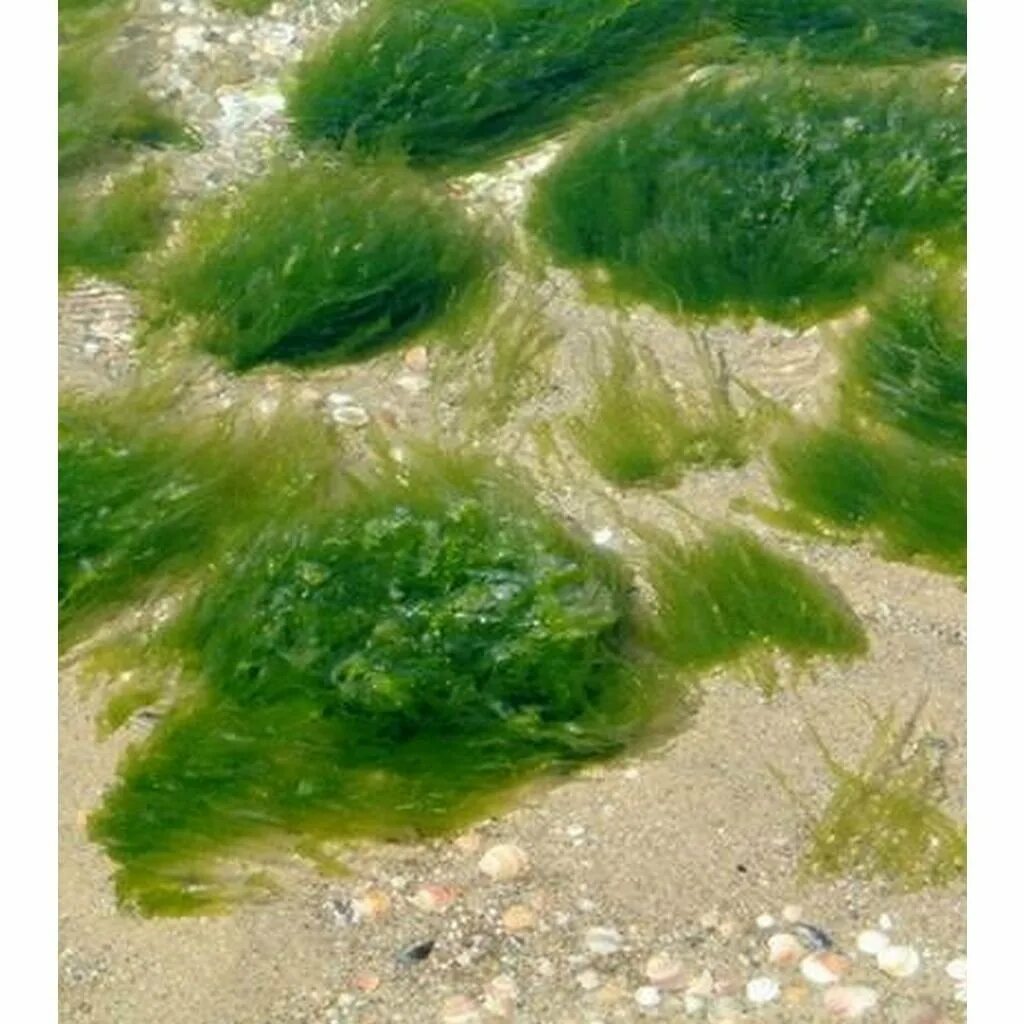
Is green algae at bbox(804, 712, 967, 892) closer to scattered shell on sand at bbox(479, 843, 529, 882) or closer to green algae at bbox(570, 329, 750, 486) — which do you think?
scattered shell on sand at bbox(479, 843, 529, 882)

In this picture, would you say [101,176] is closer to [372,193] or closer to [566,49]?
[372,193]

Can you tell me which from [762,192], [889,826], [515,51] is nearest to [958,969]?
[889,826]

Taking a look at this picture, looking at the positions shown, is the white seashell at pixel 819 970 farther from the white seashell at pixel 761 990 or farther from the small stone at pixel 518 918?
the small stone at pixel 518 918

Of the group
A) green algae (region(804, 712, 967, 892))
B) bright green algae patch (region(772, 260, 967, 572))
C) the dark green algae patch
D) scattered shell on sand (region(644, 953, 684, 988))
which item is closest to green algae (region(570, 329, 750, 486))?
bright green algae patch (region(772, 260, 967, 572))

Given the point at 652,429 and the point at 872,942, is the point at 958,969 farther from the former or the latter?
the point at 652,429

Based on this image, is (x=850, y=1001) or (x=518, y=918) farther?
(x=518, y=918)

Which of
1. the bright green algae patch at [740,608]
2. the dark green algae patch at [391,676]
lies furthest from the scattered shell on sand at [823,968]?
the bright green algae patch at [740,608]
